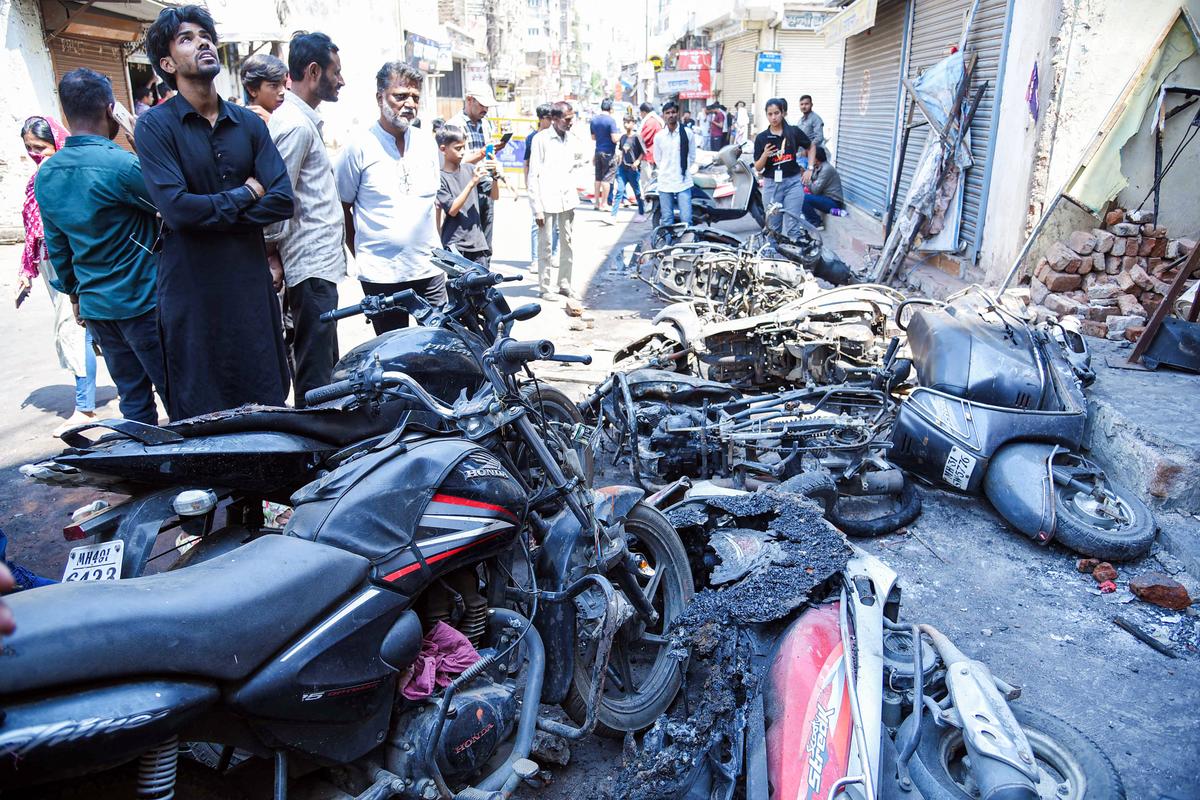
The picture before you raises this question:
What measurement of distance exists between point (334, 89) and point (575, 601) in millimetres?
3293

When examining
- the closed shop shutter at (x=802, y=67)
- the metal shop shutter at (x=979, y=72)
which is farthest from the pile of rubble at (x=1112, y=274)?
the closed shop shutter at (x=802, y=67)

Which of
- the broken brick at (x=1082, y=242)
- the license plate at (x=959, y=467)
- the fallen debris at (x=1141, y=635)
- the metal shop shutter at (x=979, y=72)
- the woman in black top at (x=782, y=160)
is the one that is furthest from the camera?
the woman in black top at (x=782, y=160)

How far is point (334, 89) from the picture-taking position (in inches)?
175

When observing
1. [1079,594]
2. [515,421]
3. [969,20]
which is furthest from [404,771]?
[969,20]

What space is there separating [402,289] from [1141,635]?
154 inches

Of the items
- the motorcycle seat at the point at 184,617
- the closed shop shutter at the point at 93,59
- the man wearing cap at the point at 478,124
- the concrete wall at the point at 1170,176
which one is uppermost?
the closed shop shutter at the point at 93,59

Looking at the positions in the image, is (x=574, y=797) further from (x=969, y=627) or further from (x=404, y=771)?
(x=969, y=627)

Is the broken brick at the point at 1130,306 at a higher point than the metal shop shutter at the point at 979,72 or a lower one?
lower

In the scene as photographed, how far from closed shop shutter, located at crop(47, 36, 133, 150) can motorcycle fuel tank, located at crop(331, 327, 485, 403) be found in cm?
1187

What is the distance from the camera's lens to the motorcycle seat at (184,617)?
1.37 m

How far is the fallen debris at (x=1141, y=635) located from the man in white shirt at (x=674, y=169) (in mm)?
8515

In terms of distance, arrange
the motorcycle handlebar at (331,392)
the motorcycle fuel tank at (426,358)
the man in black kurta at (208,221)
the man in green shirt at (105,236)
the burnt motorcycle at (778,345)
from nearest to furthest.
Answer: the motorcycle handlebar at (331,392), the motorcycle fuel tank at (426,358), the man in black kurta at (208,221), the man in green shirt at (105,236), the burnt motorcycle at (778,345)

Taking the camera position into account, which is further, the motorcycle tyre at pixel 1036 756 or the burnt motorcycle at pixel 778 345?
the burnt motorcycle at pixel 778 345

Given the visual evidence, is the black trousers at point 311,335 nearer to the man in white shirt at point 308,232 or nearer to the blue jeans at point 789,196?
the man in white shirt at point 308,232
